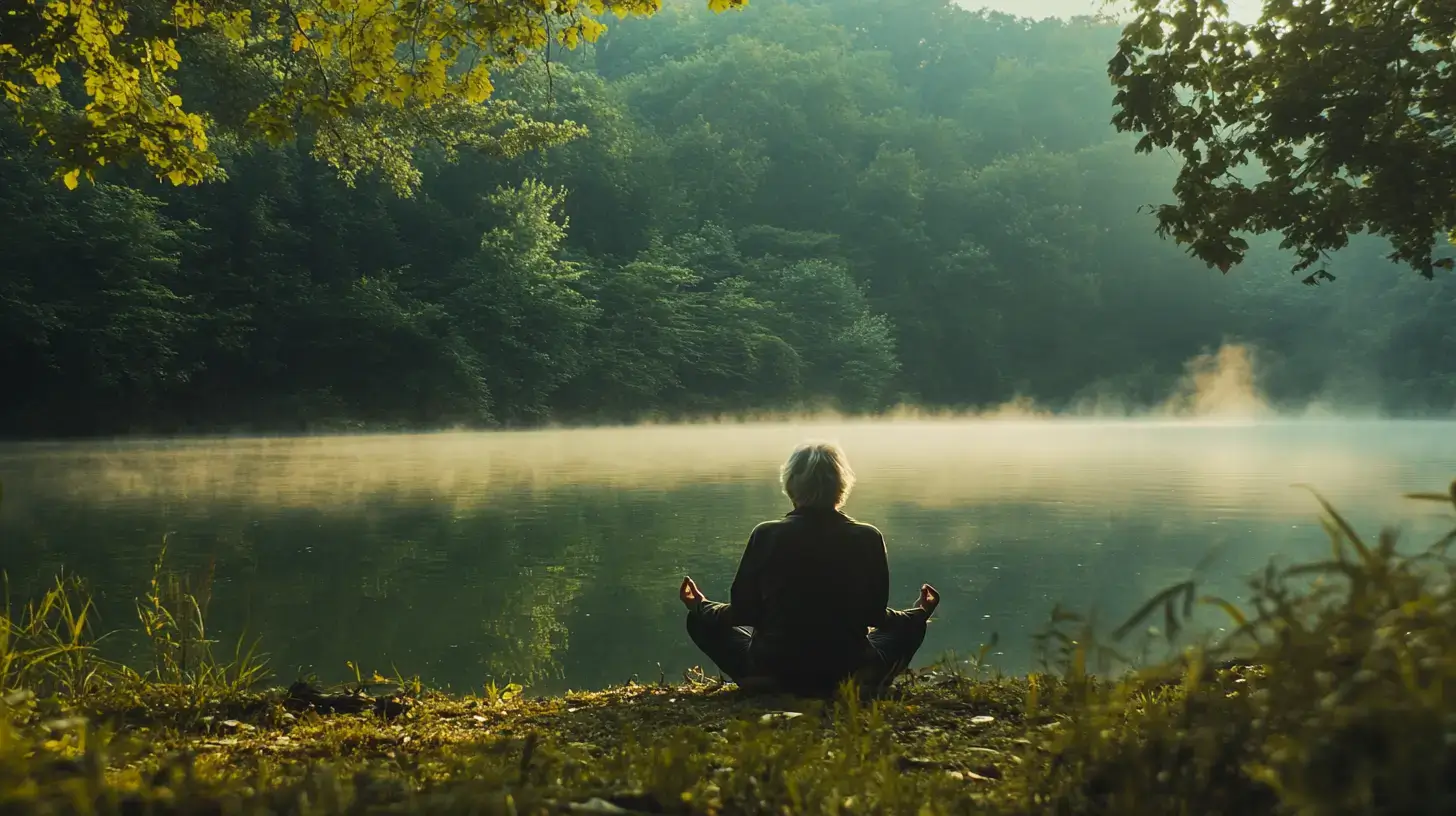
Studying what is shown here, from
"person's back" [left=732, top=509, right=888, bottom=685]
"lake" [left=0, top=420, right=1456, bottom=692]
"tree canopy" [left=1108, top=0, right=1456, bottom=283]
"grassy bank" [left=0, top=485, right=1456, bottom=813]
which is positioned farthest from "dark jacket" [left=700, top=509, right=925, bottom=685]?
"tree canopy" [left=1108, top=0, right=1456, bottom=283]

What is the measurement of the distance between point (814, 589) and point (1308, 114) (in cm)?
526

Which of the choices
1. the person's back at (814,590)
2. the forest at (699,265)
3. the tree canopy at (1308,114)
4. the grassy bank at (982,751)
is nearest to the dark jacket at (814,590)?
the person's back at (814,590)

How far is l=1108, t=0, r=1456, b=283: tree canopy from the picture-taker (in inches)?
300

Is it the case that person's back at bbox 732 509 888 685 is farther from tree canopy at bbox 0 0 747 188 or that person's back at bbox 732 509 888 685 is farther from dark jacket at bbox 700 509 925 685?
tree canopy at bbox 0 0 747 188

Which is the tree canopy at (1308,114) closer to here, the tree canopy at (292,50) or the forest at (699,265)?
the tree canopy at (292,50)

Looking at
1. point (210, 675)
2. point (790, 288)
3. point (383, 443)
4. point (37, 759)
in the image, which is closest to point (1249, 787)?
point (37, 759)

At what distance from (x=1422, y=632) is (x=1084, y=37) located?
73526mm

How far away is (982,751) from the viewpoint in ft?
12.1

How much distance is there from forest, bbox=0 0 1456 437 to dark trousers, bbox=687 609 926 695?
16.9 meters

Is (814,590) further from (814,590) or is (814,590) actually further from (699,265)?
(699,265)

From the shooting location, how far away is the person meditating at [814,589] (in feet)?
15.5

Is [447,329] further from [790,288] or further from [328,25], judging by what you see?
[328,25]

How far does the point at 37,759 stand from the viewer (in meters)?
2.50

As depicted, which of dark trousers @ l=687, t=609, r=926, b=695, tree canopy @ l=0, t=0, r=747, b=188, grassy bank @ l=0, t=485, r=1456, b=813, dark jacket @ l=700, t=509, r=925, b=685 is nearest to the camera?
grassy bank @ l=0, t=485, r=1456, b=813
